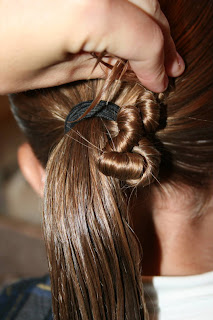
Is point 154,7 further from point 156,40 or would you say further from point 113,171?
point 113,171

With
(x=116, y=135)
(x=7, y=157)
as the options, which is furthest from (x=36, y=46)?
(x=7, y=157)

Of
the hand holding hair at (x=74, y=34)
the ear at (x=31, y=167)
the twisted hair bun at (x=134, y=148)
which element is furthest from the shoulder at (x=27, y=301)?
the hand holding hair at (x=74, y=34)

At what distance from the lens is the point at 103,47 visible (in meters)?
0.46

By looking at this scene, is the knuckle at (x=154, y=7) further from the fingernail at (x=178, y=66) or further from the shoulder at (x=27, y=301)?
the shoulder at (x=27, y=301)

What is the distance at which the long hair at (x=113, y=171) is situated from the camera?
56 centimetres

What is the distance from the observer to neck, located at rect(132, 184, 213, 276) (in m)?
0.74

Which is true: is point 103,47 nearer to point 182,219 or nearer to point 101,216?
point 101,216

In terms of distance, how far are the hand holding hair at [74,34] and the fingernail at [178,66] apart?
0.05m

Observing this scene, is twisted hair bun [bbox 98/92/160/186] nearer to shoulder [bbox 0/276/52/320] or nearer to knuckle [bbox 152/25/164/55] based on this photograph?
knuckle [bbox 152/25/164/55]

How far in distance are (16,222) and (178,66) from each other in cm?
174

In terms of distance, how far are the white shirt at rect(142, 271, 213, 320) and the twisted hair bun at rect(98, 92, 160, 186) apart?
0.25 metres

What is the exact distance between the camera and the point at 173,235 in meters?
0.76

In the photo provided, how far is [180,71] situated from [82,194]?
0.83 feet

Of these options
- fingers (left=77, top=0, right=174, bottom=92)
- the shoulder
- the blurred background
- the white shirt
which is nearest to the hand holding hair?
fingers (left=77, top=0, right=174, bottom=92)
